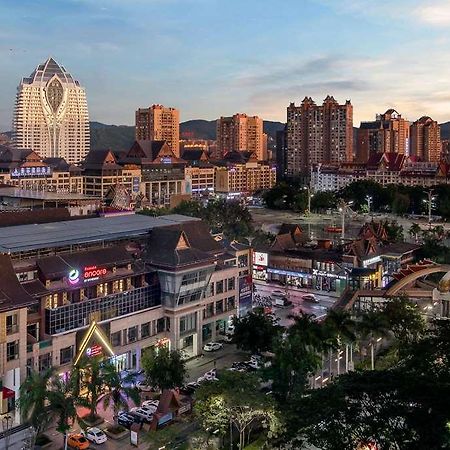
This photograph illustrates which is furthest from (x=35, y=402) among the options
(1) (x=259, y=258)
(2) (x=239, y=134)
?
(2) (x=239, y=134)

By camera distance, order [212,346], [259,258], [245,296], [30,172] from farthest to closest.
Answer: [30,172], [259,258], [245,296], [212,346]

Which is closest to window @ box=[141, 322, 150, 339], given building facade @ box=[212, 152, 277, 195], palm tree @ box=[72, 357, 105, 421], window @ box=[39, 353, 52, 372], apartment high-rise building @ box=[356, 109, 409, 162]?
window @ box=[39, 353, 52, 372]

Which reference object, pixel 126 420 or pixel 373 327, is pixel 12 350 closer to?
pixel 126 420

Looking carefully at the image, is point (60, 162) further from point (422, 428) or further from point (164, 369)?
point (422, 428)

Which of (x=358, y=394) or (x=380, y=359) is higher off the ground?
(x=358, y=394)

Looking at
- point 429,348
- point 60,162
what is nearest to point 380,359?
point 429,348

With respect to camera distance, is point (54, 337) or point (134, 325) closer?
point (54, 337)

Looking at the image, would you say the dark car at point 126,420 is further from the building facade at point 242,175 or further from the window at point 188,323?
the building facade at point 242,175
